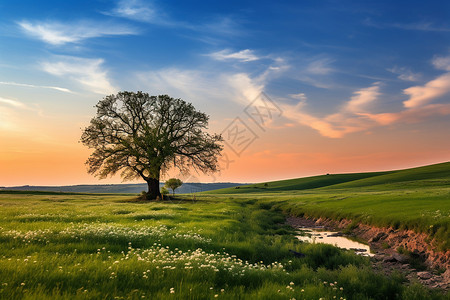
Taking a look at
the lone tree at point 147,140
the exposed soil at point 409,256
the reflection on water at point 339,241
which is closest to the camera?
the exposed soil at point 409,256

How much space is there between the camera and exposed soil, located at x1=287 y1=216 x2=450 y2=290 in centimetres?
1202

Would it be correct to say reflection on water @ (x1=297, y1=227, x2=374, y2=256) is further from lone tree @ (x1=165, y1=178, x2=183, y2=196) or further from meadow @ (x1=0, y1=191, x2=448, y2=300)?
lone tree @ (x1=165, y1=178, x2=183, y2=196)

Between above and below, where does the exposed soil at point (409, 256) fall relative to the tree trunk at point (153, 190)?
below

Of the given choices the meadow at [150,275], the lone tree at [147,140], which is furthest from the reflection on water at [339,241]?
the lone tree at [147,140]

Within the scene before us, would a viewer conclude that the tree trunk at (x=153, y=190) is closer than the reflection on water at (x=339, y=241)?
No

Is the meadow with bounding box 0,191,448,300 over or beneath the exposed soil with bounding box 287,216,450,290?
over

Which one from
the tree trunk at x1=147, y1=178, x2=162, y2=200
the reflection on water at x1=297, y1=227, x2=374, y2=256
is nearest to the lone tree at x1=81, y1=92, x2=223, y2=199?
the tree trunk at x1=147, y1=178, x2=162, y2=200

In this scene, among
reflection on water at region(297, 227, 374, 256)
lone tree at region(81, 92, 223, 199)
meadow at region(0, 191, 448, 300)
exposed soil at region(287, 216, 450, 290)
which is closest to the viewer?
meadow at region(0, 191, 448, 300)

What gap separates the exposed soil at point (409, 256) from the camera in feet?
39.4

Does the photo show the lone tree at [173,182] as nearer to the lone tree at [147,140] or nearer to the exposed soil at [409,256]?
the lone tree at [147,140]

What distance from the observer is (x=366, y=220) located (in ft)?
79.3

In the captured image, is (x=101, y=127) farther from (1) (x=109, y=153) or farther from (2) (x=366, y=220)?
(2) (x=366, y=220)

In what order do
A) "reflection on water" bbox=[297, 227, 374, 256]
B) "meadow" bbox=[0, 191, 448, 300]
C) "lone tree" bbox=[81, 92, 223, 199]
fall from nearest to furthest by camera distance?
"meadow" bbox=[0, 191, 448, 300] < "reflection on water" bbox=[297, 227, 374, 256] < "lone tree" bbox=[81, 92, 223, 199]

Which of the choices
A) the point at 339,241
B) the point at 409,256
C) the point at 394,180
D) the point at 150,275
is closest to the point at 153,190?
the point at 339,241
